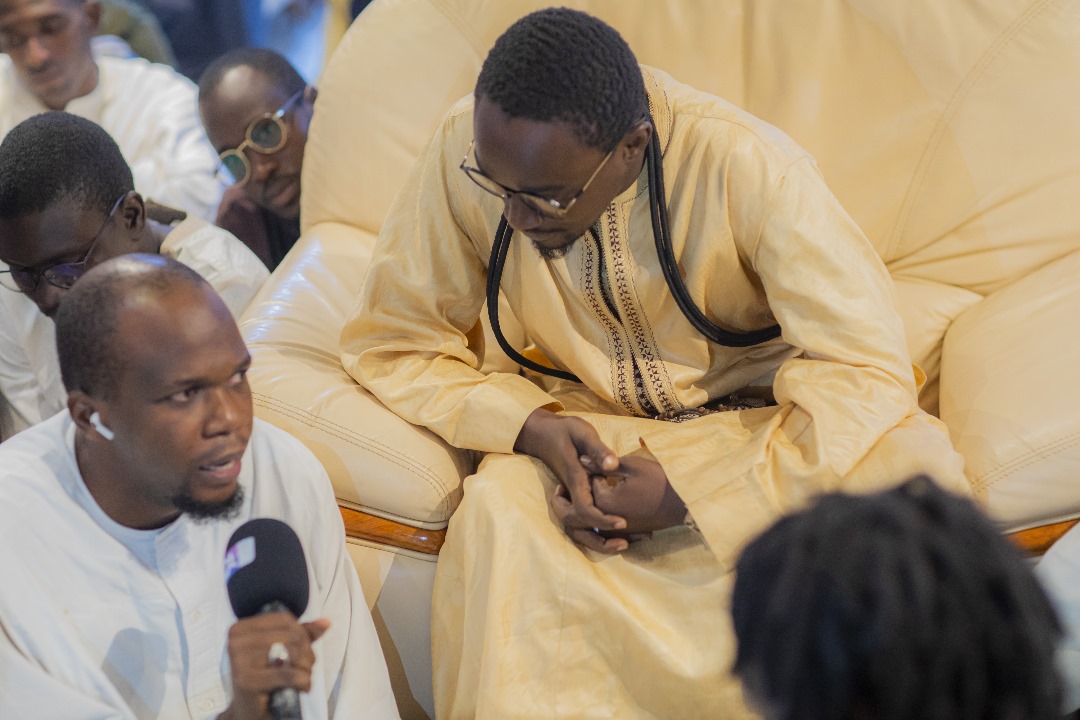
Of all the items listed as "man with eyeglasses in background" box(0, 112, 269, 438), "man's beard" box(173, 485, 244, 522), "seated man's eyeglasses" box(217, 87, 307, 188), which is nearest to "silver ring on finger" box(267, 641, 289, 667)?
"man's beard" box(173, 485, 244, 522)

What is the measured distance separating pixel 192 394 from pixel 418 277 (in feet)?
2.09

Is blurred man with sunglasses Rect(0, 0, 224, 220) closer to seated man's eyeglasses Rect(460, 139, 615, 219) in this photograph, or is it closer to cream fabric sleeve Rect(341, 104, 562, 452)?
cream fabric sleeve Rect(341, 104, 562, 452)

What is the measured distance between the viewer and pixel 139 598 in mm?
1634

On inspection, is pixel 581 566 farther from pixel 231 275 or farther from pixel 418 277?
pixel 231 275

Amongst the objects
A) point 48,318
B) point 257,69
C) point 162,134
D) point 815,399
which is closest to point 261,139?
point 257,69

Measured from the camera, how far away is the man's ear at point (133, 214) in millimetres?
2340

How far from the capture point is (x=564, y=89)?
168 centimetres

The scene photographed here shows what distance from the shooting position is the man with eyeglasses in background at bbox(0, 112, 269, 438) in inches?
87.7

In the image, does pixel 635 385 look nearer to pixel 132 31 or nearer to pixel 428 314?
pixel 428 314

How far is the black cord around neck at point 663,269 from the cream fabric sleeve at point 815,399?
0.11 meters

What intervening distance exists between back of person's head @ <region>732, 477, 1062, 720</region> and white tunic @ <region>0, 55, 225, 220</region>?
2.75 metres

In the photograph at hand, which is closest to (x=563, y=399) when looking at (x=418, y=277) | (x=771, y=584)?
(x=418, y=277)

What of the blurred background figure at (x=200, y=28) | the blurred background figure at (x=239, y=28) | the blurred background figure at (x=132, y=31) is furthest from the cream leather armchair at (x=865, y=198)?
the blurred background figure at (x=200, y=28)

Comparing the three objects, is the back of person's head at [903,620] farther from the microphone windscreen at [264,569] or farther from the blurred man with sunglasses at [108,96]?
the blurred man with sunglasses at [108,96]
